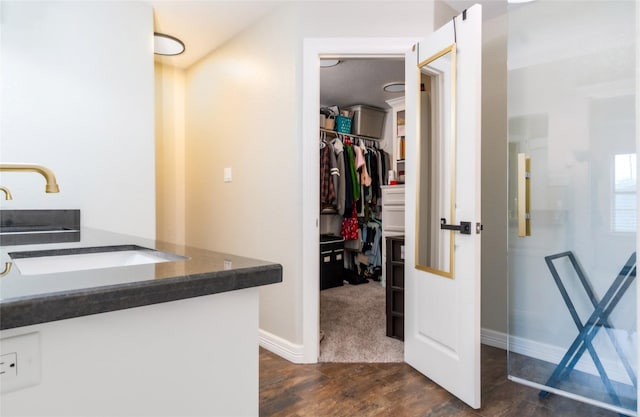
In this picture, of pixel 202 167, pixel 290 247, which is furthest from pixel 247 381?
pixel 202 167

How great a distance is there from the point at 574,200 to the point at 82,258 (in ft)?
7.10

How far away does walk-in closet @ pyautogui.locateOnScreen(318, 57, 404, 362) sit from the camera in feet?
9.76

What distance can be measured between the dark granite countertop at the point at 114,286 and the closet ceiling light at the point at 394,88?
3496mm

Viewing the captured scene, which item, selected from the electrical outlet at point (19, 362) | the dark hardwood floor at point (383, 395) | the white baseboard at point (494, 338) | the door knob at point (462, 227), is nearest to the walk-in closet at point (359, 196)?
the dark hardwood floor at point (383, 395)

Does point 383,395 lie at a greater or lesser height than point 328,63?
lesser

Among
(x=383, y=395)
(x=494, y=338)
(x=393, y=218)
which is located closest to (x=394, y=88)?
(x=393, y=218)

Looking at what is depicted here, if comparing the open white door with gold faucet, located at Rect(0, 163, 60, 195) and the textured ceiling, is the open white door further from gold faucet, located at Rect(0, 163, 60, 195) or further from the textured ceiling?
gold faucet, located at Rect(0, 163, 60, 195)

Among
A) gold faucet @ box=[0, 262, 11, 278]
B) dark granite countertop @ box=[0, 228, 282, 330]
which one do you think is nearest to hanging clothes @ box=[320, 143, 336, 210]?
dark granite countertop @ box=[0, 228, 282, 330]

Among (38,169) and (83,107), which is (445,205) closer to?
(38,169)

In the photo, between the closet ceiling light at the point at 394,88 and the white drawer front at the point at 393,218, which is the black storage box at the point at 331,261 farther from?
the closet ceiling light at the point at 394,88

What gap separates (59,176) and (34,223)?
0.95ft

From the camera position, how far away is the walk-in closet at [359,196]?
2975mm

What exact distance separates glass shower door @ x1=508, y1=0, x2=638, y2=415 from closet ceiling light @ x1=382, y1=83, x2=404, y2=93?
1.91 metres

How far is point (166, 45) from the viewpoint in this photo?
289 cm
